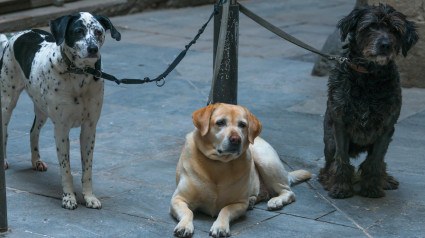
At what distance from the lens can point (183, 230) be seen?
15.4 feet

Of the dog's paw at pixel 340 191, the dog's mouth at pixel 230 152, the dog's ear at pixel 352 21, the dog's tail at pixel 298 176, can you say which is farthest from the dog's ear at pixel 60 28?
the dog's paw at pixel 340 191

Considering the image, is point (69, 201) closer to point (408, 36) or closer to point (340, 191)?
point (340, 191)

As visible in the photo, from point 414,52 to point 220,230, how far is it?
596 cm

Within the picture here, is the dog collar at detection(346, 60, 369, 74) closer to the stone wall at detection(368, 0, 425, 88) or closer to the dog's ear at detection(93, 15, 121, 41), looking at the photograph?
the dog's ear at detection(93, 15, 121, 41)

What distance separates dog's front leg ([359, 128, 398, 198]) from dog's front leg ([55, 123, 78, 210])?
2.41 meters

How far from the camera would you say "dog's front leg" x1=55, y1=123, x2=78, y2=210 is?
528 cm

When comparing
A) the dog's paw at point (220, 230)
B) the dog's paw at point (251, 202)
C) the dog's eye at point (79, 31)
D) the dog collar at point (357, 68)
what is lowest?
the dog's paw at point (251, 202)

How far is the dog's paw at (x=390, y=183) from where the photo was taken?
5.85 m

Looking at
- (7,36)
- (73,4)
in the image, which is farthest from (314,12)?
(7,36)

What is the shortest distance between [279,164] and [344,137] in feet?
2.03

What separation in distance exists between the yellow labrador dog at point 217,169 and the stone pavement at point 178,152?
0.13m

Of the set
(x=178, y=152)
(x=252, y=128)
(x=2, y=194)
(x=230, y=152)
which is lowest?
(x=178, y=152)

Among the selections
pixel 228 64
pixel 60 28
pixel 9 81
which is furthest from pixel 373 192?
pixel 9 81

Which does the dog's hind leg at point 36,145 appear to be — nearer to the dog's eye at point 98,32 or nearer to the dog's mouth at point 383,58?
the dog's eye at point 98,32
